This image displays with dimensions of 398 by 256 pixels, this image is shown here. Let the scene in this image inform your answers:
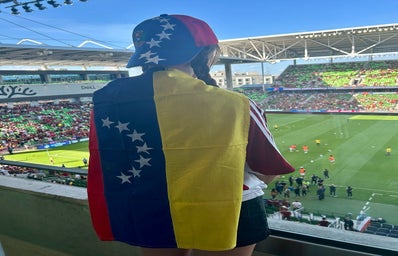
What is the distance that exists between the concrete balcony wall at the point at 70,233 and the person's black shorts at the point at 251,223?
15.7 inches

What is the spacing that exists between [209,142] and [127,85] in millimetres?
178

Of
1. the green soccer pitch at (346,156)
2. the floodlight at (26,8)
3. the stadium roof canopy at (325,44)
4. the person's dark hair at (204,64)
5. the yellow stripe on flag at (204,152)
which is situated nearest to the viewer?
the yellow stripe on flag at (204,152)

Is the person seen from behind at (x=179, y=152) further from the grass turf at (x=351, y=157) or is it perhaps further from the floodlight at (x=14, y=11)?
the floodlight at (x=14, y=11)

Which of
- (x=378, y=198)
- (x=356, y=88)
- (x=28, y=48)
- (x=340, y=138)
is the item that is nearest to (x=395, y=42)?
(x=356, y=88)

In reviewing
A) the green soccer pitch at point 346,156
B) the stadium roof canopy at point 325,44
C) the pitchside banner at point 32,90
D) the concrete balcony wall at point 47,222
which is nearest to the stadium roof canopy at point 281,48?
the stadium roof canopy at point 325,44

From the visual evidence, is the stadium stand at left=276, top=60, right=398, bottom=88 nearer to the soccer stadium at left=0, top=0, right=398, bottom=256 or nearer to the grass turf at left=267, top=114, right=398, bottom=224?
the soccer stadium at left=0, top=0, right=398, bottom=256

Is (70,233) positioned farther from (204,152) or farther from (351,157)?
(351,157)

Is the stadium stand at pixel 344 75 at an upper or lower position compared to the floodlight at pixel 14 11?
lower

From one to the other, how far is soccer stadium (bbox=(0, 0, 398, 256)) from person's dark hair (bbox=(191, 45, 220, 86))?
5cm

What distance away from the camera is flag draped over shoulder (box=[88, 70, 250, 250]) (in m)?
0.56

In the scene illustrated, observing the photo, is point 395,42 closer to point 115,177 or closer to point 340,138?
point 340,138

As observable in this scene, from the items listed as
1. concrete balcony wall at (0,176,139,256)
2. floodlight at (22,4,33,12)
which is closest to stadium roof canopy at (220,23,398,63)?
A: floodlight at (22,4,33,12)

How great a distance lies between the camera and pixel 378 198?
6445mm

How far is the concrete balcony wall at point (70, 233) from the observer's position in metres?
0.94
